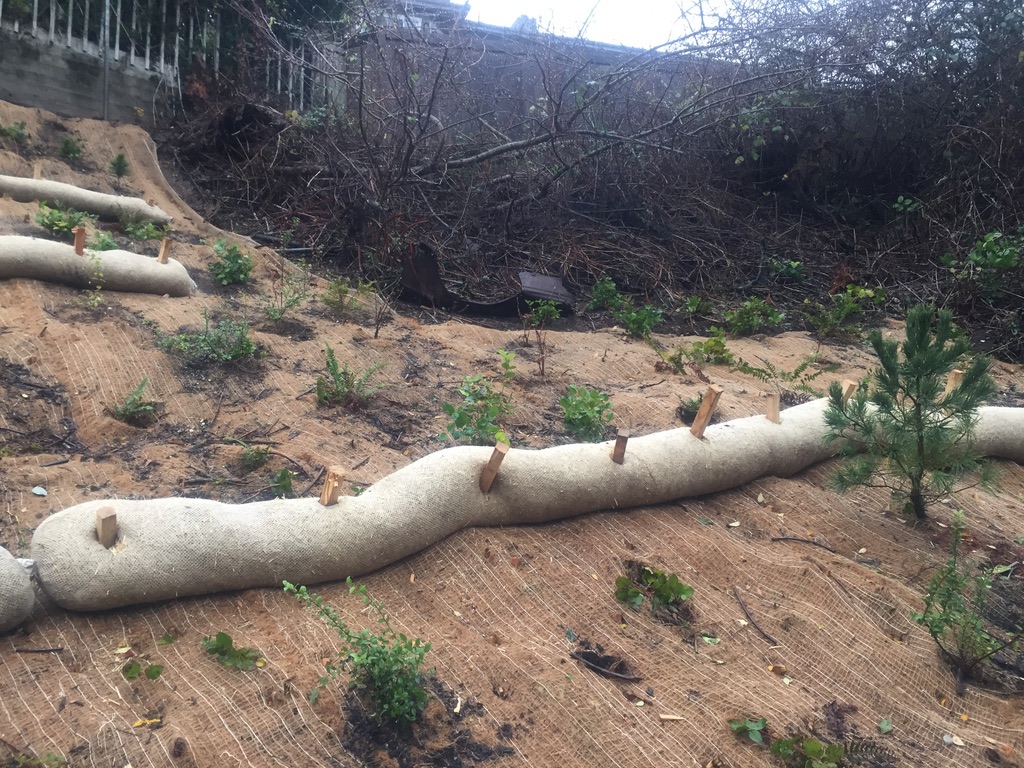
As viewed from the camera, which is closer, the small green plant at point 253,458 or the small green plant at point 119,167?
the small green plant at point 253,458

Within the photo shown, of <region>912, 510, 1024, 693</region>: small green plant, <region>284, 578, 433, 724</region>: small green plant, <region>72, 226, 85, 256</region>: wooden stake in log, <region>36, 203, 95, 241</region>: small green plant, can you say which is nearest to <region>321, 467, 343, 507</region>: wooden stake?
<region>284, 578, 433, 724</region>: small green plant

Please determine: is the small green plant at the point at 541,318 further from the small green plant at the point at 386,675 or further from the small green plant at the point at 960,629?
the small green plant at the point at 386,675

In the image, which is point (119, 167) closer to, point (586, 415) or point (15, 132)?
point (15, 132)

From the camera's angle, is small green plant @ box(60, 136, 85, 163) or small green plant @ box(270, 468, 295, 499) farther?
small green plant @ box(60, 136, 85, 163)

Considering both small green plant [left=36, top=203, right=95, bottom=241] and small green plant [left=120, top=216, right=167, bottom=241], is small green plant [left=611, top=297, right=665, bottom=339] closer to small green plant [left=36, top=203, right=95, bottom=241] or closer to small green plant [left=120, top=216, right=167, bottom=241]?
small green plant [left=120, top=216, right=167, bottom=241]

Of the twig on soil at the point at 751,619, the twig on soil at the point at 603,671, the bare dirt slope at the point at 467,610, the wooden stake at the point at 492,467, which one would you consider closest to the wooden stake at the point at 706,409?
the bare dirt slope at the point at 467,610

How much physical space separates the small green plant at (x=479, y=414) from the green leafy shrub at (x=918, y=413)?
5.22 ft

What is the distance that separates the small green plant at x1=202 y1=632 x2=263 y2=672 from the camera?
7.02 ft

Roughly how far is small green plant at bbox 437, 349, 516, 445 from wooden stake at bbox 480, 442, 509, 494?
240 mm

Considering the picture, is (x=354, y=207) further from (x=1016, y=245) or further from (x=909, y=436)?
(x=1016, y=245)

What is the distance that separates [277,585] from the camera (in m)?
2.50

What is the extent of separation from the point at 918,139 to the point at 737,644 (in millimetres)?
8865

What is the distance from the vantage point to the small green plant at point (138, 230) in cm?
650

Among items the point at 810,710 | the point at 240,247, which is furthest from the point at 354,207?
the point at 810,710
